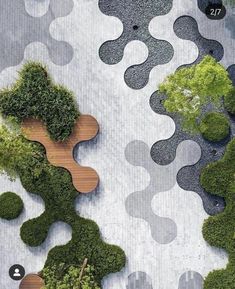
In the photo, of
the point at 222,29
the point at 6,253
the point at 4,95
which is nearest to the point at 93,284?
the point at 6,253

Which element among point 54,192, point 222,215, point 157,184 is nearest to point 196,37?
point 157,184

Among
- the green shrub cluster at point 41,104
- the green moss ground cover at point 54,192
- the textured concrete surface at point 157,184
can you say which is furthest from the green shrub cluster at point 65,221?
the textured concrete surface at point 157,184

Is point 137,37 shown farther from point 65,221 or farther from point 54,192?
point 65,221

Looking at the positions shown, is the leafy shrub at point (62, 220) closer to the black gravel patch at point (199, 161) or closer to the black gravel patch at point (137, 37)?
the black gravel patch at point (199, 161)

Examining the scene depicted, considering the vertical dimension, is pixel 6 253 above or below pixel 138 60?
below

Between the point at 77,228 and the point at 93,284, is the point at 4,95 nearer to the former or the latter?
the point at 77,228
